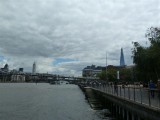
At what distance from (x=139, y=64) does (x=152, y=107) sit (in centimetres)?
3542

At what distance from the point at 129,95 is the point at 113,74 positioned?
13576 centimetres

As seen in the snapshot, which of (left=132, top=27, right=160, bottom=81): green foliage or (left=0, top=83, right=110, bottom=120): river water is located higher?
(left=132, top=27, right=160, bottom=81): green foliage

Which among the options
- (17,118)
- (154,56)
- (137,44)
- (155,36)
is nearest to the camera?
(17,118)

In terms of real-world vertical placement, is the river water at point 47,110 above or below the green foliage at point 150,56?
below

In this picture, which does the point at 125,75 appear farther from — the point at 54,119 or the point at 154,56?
the point at 54,119

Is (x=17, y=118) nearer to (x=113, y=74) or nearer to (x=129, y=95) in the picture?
(x=129, y=95)

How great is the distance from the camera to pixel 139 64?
178 feet

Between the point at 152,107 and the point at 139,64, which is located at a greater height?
the point at 139,64

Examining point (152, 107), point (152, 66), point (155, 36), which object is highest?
point (155, 36)

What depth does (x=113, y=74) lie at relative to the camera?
162250 mm

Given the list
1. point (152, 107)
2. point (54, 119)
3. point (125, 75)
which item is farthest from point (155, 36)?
point (125, 75)

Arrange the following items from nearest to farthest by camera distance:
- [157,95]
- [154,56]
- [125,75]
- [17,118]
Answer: [157,95] → [17,118] → [154,56] → [125,75]

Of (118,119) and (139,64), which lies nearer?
(118,119)

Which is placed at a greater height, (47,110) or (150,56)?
(150,56)
